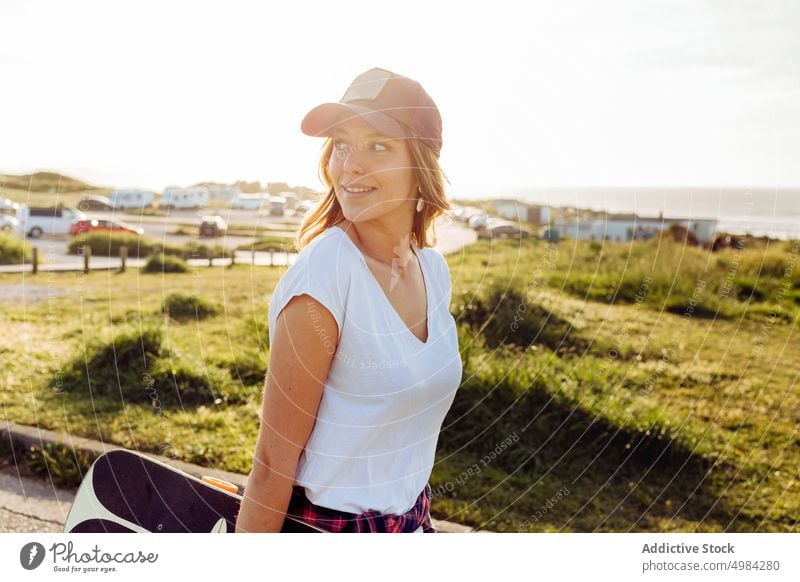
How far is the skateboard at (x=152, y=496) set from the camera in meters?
1.73

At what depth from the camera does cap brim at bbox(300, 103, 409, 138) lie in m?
1.49

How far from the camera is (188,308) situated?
17.2 feet

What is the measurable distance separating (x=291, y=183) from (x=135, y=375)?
6.56 ft

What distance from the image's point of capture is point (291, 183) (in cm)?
249

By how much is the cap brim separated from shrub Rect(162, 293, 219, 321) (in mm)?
3653

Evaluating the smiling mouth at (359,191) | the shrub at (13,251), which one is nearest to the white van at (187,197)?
the smiling mouth at (359,191)

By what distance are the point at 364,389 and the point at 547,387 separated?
2.26 metres

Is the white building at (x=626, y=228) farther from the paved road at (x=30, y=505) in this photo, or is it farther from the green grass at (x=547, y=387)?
the paved road at (x=30, y=505)

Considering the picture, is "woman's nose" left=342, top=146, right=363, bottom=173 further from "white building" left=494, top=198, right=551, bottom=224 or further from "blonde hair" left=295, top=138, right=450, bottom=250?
"white building" left=494, top=198, right=551, bottom=224

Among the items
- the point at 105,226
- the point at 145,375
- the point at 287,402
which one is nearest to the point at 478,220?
the point at 145,375

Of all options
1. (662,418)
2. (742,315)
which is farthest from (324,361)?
(742,315)

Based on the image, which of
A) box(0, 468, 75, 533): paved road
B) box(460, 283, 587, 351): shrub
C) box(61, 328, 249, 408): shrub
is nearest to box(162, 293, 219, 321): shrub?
box(61, 328, 249, 408): shrub

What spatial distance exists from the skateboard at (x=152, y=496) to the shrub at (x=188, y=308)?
3.29 metres

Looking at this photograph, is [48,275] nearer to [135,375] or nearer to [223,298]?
[223,298]
